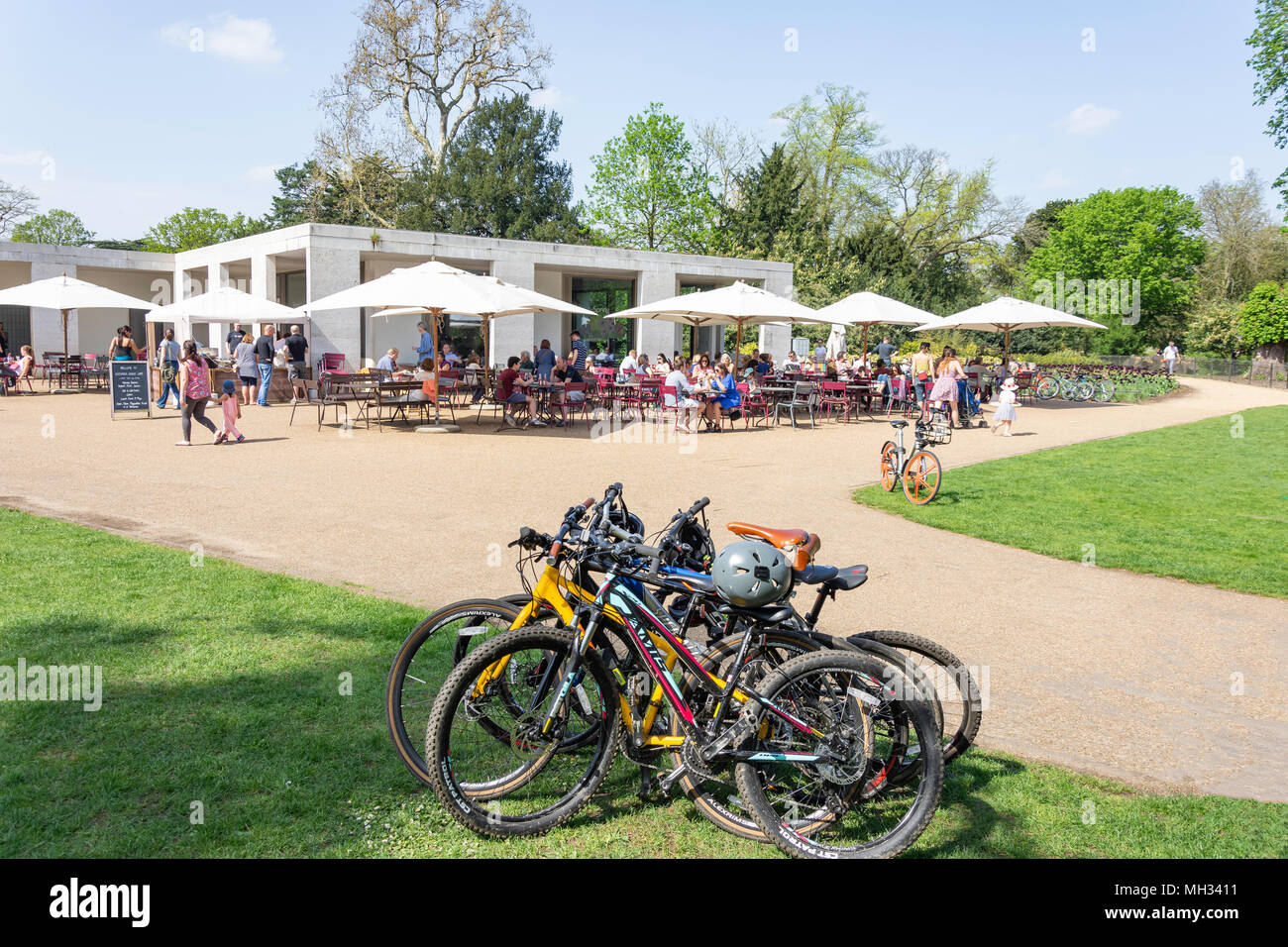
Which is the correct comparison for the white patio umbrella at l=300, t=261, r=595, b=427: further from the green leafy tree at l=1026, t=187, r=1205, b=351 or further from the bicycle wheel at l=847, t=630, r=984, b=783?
the green leafy tree at l=1026, t=187, r=1205, b=351

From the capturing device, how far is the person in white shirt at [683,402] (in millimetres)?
17844

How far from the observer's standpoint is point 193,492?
32.8 feet

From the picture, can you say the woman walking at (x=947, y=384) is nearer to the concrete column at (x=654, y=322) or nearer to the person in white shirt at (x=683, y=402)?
the person in white shirt at (x=683, y=402)

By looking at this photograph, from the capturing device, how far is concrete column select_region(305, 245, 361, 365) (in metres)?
24.6

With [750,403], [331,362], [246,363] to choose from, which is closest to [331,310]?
[331,362]

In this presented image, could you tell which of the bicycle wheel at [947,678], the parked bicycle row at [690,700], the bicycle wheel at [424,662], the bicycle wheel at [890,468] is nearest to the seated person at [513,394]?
the bicycle wheel at [890,468]

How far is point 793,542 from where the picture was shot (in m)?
3.61

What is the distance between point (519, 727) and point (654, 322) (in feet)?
97.1

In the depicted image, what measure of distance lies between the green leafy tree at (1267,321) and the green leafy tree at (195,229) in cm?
6149

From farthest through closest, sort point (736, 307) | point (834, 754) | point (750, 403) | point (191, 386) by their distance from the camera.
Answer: point (736, 307) → point (750, 403) → point (191, 386) → point (834, 754)

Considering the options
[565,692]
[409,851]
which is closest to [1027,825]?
[565,692]

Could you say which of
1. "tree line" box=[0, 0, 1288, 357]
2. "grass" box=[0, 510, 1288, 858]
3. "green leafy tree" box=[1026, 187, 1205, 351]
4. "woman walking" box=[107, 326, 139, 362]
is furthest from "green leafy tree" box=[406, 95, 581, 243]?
"grass" box=[0, 510, 1288, 858]

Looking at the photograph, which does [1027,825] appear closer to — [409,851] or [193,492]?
[409,851]

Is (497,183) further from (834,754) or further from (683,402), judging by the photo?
(834,754)
